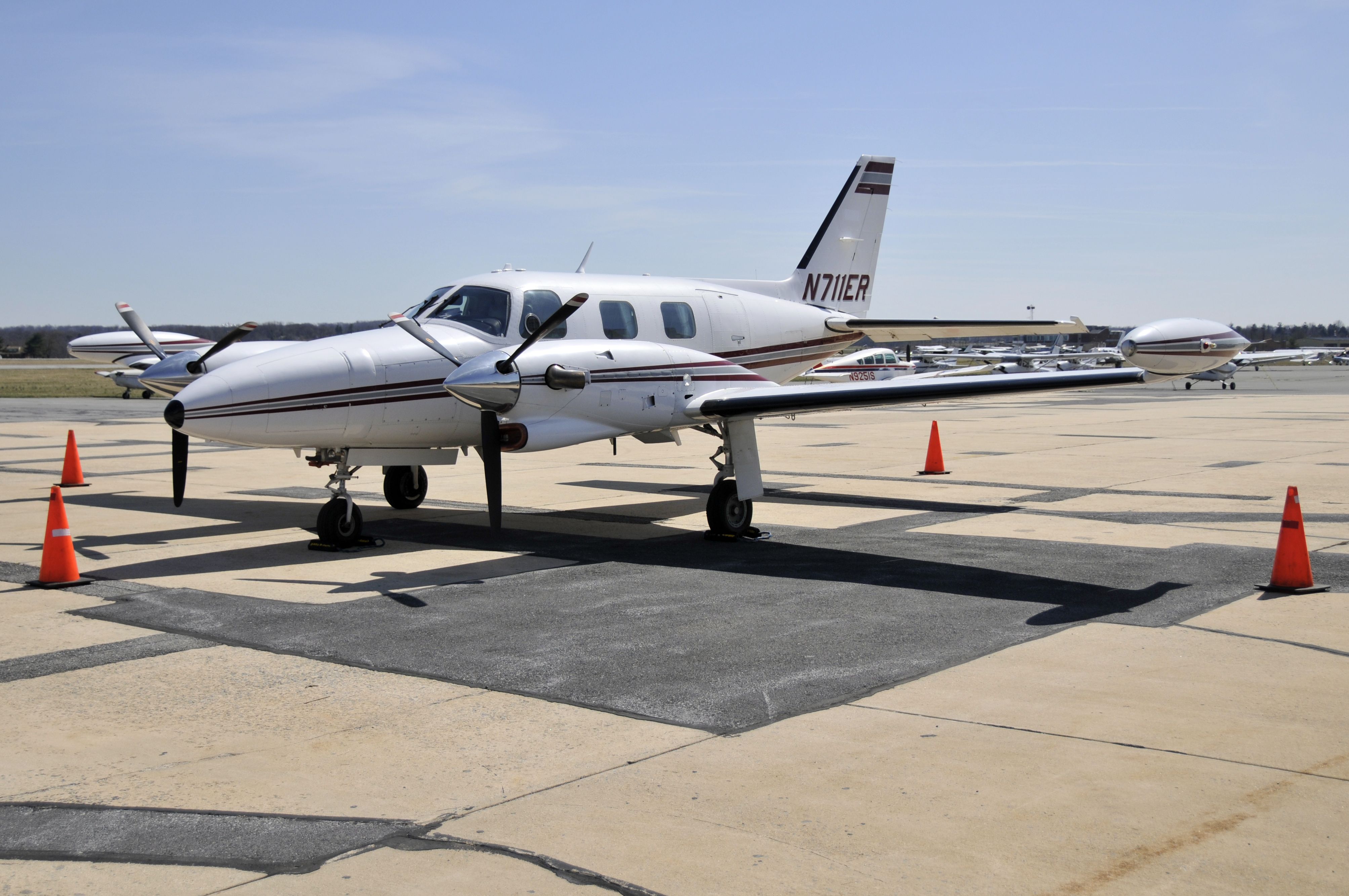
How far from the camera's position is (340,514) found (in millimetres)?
11758

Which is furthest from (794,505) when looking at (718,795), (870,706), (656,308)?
(718,795)

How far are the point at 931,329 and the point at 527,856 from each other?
517 inches

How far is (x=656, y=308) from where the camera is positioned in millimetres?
13992

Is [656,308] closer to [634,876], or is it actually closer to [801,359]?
[801,359]

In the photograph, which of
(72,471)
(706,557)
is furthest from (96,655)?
(72,471)

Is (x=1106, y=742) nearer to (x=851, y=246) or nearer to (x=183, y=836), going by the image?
(x=183, y=836)

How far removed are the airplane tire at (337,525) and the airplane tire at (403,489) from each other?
10.0ft

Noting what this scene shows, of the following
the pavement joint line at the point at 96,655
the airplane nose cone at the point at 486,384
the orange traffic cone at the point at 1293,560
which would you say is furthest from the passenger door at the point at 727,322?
the pavement joint line at the point at 96,655

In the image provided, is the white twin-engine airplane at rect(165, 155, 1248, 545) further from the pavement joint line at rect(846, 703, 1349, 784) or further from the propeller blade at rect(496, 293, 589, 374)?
the pavement joint line at rect(846, 703, 1349, 784)

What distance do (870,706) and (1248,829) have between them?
212 centimetres

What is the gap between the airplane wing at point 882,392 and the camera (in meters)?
11.2

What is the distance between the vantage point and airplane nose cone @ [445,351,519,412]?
1071 centimetres

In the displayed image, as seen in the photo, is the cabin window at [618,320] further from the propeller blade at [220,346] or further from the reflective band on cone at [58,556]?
the reflective band on cone at [58,556]

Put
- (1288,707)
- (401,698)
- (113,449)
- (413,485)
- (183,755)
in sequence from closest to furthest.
Answer: (183,755) < (1288,707) < (401,698) < (413,485) < (113,449)
